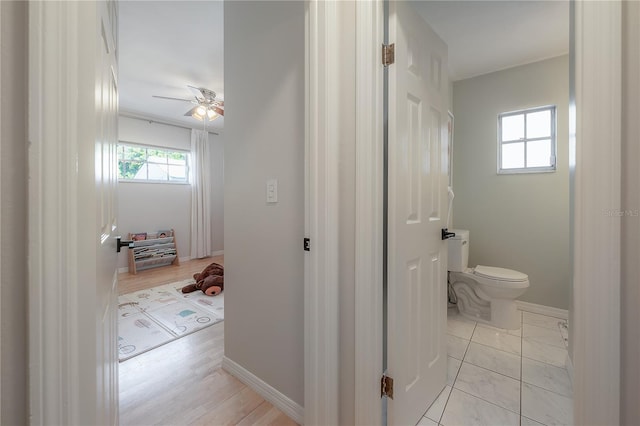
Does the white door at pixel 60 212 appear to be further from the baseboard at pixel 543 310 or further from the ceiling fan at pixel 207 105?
the baseboard at pixel 543 310

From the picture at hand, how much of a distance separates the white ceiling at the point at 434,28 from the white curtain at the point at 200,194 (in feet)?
5.98

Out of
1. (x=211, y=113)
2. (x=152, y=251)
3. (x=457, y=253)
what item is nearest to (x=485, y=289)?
(x=457, y=253)

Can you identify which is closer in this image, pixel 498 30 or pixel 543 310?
pixel 498 30

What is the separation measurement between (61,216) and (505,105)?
3.41 metres

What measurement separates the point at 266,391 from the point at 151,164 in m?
4.37

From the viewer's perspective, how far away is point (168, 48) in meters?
2.37

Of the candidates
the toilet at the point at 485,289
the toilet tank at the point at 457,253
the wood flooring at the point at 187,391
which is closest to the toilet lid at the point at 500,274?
the toilet at the point at 485,289

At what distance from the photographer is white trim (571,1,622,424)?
2.07 feet

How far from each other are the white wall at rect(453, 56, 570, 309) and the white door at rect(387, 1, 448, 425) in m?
1.63

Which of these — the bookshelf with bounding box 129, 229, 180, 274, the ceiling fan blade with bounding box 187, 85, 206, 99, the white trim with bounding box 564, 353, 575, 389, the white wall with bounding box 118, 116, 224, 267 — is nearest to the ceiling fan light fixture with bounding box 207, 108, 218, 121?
the ceiling fan blade with bounding box 187, 85, 206, 99

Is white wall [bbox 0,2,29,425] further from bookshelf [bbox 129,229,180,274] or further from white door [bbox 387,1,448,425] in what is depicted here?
bookshelf [bbox 129,229,180,274]

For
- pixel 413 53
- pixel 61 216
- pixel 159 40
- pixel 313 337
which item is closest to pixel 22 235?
pixel 61 216

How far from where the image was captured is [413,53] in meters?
1.22

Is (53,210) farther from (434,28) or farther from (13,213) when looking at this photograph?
(434,28)
